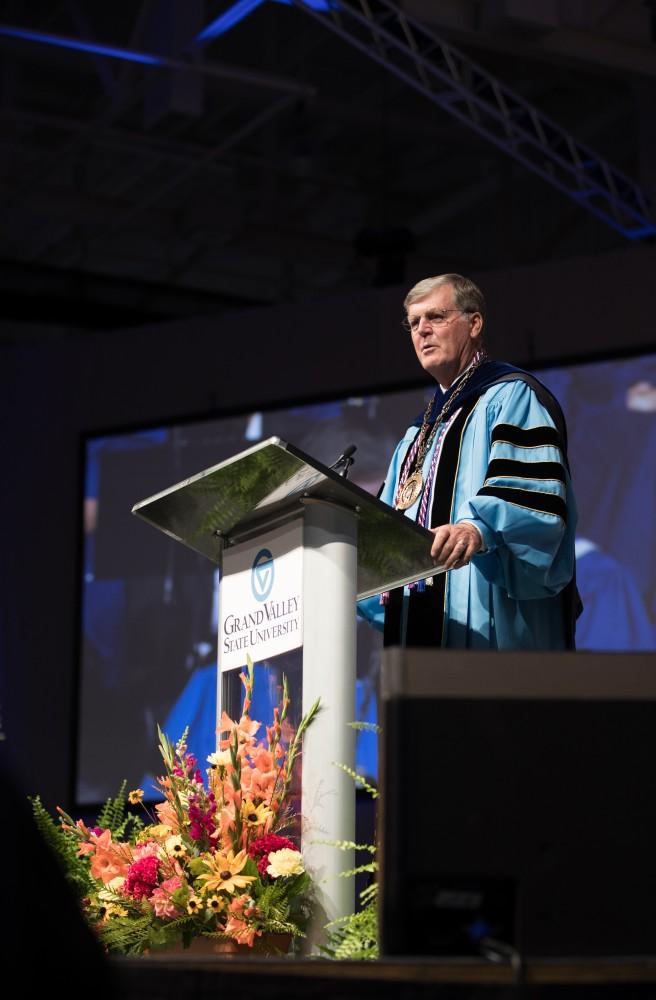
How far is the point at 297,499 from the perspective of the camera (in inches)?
84.1

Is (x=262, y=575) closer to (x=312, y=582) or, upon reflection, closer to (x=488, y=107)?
(x=312, y=582)

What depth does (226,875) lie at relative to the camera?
78.3 inches

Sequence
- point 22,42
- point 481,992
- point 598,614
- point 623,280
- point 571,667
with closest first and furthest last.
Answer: point 481,992, point 571,667, point 598,614, point 623,280, point 22,42

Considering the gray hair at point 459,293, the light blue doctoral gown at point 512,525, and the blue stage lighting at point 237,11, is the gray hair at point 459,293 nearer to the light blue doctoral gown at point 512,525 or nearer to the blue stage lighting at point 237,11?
the light blue doctoral gown at point 512,525

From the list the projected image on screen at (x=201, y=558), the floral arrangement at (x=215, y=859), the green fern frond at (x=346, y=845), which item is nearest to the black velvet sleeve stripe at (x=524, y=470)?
the floral arrangement at (x=215, y=859)

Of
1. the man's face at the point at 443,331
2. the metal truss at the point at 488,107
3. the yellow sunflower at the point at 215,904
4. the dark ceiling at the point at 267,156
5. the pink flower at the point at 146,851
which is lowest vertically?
the yellow sunflower at the point at 215,904

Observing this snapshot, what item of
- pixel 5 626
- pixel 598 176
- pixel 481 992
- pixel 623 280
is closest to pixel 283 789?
pixel 481 992

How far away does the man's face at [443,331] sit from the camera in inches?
104

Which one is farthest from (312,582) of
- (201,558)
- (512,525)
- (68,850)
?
(201,558)

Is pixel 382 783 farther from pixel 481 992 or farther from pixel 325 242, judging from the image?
pixel 325 242

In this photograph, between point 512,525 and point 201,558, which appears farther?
point 201,558

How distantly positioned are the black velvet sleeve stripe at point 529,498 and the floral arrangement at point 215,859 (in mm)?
494

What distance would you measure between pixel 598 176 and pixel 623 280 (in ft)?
2.27

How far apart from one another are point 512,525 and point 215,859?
28.3 inches
